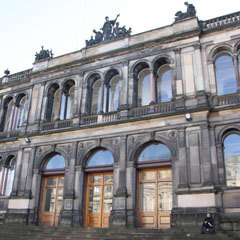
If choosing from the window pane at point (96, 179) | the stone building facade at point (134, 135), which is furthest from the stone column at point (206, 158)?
the window pane at point (96, 179)

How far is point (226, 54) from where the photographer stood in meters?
18.4

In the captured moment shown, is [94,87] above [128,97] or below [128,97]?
above

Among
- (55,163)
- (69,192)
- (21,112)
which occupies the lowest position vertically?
(69,192)

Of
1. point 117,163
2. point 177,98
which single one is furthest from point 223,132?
point 117,163

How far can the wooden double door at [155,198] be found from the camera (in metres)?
16.9

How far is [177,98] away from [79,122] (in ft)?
21.6

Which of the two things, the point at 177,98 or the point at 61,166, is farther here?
the point at 61,166

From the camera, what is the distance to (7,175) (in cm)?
2317

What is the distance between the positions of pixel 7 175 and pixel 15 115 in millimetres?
4800

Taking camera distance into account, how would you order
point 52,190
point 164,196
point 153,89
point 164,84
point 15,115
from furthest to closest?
point 15,115, point 52,190, point 164,84, point 153,89, point 164,196

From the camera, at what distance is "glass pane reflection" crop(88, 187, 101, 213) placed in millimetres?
18828

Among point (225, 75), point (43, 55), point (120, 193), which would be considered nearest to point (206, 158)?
point (120, 193)

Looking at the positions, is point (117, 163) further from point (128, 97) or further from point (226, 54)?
point (226, 54)

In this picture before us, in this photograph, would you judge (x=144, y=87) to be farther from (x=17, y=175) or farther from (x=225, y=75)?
(x=17, y=175)
